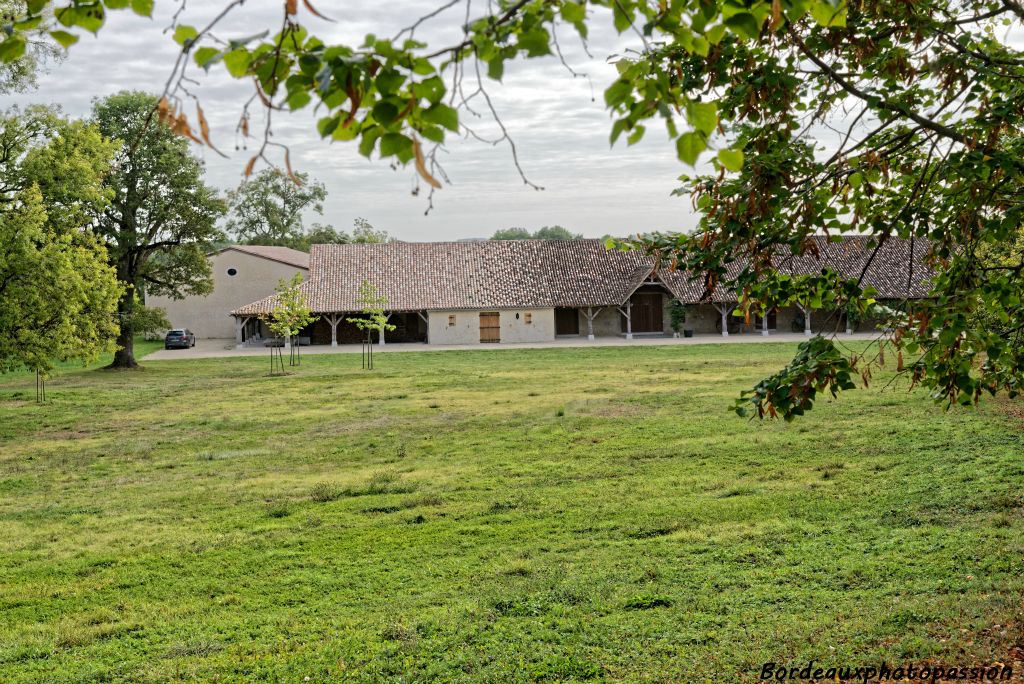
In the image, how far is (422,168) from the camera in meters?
2.48

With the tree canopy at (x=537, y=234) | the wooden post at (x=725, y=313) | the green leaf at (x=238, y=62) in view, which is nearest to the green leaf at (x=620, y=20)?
the green leaf at (x=238, y=62)

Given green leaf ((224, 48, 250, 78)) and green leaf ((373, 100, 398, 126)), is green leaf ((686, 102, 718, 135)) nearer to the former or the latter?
green leaf ((373, 100, 398, 126))

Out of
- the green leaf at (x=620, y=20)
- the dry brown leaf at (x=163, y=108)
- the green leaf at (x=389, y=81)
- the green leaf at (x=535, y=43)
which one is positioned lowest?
the dry brown leaf at (x=163, y=108)

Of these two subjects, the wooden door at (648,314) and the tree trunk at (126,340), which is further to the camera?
the wooden door at (648,314)

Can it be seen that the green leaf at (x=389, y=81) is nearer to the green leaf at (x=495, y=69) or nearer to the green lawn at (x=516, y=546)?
the green leaf at (x=495, y=69)

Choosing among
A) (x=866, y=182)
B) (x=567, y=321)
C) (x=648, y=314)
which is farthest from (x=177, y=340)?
(x=866, y=182)

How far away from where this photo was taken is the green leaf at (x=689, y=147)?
272cm

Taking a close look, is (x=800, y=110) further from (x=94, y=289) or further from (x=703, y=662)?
(x=94, y=289)

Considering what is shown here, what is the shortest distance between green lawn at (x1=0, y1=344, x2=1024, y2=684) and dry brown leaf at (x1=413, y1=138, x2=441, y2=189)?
425cm

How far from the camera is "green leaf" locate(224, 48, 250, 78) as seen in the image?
2.83m

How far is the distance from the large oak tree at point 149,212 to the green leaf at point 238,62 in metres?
34.0

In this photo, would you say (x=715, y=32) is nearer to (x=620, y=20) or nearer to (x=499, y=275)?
(x=620, y=20)

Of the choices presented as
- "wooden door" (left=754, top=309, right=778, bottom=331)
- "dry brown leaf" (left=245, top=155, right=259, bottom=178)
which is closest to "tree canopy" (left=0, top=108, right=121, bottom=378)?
"dry brown leaf" (left=245, top=155, right=259, bottom=178)

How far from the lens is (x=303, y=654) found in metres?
6.48
